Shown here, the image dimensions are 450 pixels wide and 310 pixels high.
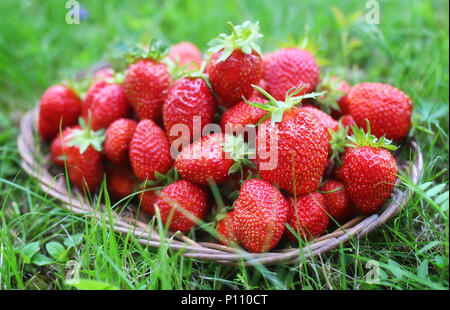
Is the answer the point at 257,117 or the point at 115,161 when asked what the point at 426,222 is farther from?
the point at 115,161

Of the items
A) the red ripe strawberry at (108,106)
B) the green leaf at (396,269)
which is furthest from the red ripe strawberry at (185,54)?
the green leaf at (396,269)

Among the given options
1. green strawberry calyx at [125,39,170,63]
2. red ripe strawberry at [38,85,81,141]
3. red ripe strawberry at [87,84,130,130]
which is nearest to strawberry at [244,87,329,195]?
green strawberry calyx at [125,39,170,63]

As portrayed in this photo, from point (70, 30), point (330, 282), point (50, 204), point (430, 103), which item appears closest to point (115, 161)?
point (50, 204)

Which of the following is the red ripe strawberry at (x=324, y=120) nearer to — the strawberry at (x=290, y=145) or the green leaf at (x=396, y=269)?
the strawberry at (x=290, y=145)

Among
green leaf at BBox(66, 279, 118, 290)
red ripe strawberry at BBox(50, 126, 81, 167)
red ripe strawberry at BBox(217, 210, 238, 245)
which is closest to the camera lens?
green leaf at BBox(66, 279, 118, 290)

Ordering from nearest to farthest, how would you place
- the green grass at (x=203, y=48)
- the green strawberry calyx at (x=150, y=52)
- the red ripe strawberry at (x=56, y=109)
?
the green grass at (x=203, y=48) < the green strawberry calyx at (x=150, y=52) < the red ripe strawberry at (x=56, y=109)

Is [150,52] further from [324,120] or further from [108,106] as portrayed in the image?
[324,120]

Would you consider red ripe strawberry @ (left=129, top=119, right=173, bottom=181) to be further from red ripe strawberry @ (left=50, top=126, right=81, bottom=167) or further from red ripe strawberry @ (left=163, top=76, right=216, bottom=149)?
red ripe strawberry @ (left=50, top=126, right=81, bottom=167)
